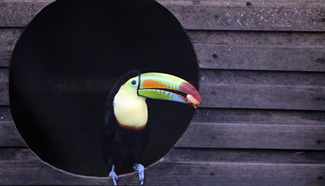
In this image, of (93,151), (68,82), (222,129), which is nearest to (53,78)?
(68,82)

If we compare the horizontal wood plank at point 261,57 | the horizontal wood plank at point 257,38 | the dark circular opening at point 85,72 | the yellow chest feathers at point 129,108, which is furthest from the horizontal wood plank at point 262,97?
the dark circular opening at point 85,72

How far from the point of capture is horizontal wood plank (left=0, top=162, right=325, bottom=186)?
1.81 meters

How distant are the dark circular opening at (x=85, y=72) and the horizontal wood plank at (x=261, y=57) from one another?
2.62 ft

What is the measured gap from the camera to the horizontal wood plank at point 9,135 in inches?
69.5

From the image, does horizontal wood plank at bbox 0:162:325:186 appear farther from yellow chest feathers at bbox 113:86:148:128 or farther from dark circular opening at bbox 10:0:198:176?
dark circular opening at bbox 10:0:198:176

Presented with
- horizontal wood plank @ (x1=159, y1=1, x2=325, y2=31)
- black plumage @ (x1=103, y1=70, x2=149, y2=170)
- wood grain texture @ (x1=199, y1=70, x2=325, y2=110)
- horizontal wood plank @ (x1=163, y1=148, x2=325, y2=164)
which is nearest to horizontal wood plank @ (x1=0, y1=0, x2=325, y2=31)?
horizontal wood plank @ (x1=159, y1=1, x2=325, y2=31)

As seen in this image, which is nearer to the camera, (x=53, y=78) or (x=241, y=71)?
(x=241, y=71)

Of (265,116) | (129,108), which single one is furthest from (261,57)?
(129,108)

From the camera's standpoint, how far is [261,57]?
5.86ft

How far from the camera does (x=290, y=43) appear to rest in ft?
5.88

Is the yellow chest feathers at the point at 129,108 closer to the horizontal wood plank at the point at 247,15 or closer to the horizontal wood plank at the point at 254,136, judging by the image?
the horizontal wood plank at the point at 254,136

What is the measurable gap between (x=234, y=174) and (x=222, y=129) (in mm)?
262

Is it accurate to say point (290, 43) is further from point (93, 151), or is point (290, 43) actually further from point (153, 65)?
point (93, 151)

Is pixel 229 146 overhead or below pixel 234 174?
overhead
